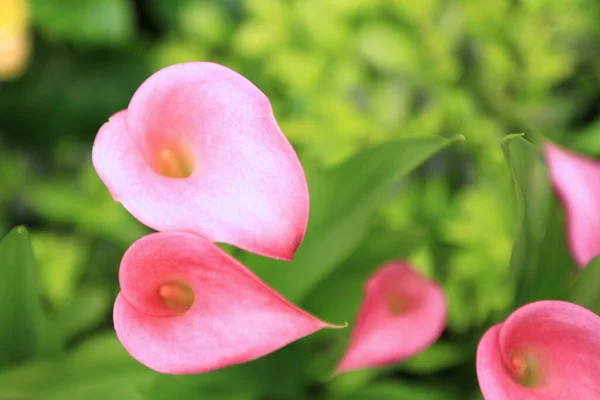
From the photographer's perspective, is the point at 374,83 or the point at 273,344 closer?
the point at 273,344

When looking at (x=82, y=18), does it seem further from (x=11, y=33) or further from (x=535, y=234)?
(x=535, y=234)

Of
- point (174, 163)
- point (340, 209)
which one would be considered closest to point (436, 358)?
point (340, 209)

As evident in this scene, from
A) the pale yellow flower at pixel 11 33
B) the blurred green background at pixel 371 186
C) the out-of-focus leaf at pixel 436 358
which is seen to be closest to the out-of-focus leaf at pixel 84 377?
the blurred green background at pixel 371 186

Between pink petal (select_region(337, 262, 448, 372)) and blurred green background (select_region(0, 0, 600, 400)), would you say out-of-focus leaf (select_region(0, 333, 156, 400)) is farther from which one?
pink petal (select_region(337, 262, 448, 372))

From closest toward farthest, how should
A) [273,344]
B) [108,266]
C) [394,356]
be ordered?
1. [273,344]
2. [394,356]
3. [108,266]

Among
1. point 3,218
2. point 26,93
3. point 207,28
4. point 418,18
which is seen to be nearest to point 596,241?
point 418,18

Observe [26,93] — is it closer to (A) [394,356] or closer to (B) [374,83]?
(B) [374,83]
